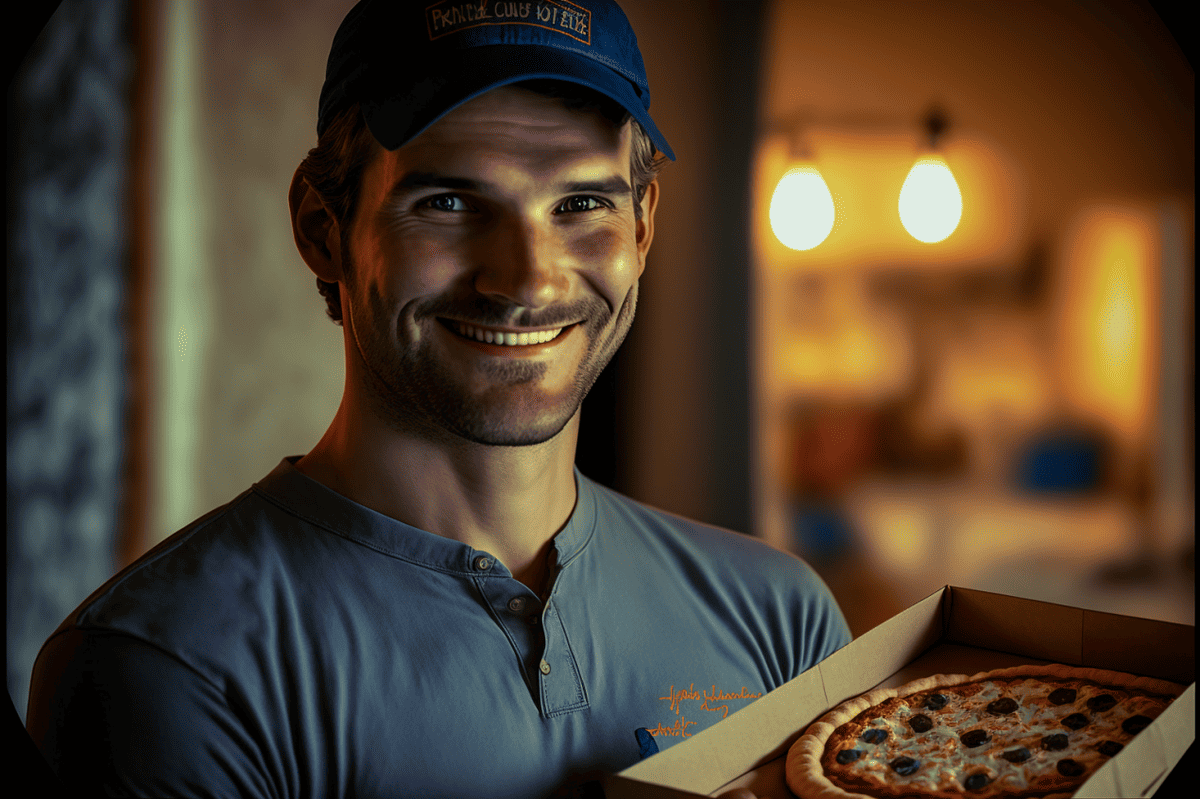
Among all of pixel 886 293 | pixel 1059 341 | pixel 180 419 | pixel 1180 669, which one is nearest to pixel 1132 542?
pixel 1059 341

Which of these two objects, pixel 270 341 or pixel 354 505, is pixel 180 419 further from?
pixel 354 505

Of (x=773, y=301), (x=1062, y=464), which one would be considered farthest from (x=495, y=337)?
(x=773, y=301)

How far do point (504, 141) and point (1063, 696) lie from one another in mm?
985

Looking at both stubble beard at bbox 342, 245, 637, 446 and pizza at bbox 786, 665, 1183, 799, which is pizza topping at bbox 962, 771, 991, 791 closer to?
pizza at bbox 786, 665, 1183, 799

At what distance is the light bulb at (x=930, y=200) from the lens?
343 cm

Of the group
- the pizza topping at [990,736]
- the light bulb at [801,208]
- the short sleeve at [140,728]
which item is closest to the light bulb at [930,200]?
the light bulb at [801,208]

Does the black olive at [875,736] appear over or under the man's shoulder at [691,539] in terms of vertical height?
under

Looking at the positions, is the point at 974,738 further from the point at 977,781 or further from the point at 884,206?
the point at 884,206

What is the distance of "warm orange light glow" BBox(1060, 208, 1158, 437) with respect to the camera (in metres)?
4.18

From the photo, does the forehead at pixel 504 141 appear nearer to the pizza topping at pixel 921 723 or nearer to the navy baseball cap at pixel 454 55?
the navy baseball cap at pixel 454 55

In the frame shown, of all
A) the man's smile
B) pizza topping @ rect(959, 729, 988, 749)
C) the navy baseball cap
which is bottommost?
pizza topping @ rect(959, 729, 988, 749)

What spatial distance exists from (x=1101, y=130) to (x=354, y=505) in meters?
3.80

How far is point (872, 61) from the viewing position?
4.68m

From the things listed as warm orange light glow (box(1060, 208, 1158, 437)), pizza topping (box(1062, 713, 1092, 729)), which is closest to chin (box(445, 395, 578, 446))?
pizza topping (box(1062, 713, 1092, 729))
